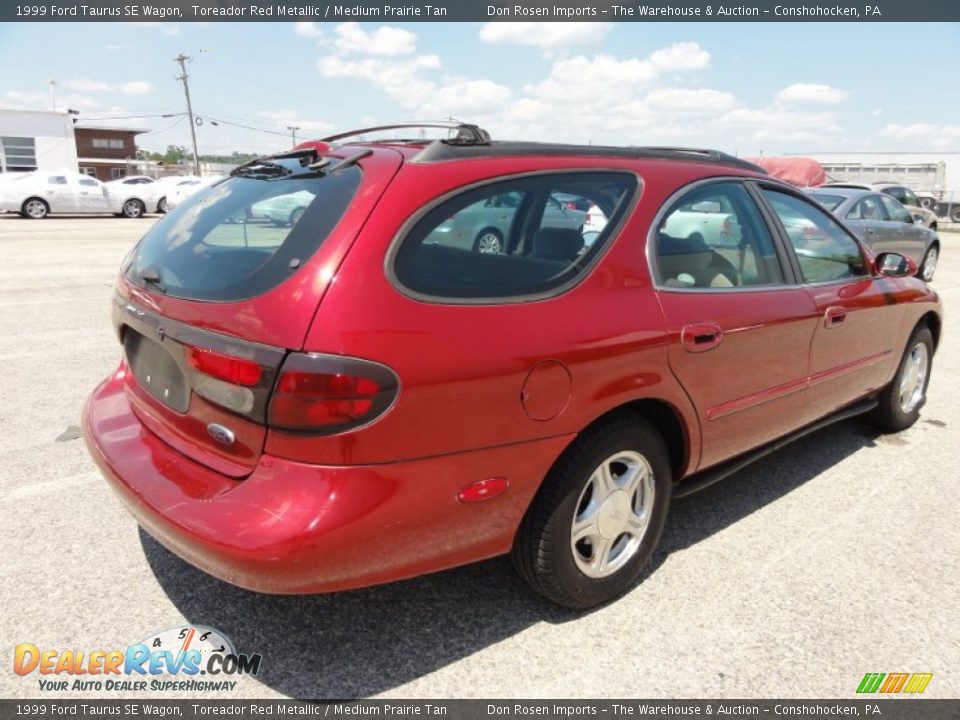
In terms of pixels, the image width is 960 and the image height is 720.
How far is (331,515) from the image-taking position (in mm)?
1939

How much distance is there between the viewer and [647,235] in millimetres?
2664

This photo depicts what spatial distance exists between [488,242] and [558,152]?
43cm

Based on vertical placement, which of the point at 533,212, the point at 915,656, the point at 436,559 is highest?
the point at 533,212

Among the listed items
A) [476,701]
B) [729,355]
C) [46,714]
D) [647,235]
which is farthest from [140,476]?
[729,355]

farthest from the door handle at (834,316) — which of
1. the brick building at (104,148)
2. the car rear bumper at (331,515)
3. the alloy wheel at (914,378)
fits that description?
the brick building at (104,148)

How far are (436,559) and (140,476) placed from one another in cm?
103

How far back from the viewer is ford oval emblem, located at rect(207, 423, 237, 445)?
6.97ft

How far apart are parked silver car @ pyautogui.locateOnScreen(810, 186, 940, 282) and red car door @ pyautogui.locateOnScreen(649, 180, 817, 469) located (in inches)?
282

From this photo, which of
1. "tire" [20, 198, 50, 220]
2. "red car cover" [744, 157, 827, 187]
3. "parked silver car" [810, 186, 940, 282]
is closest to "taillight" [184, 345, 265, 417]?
"parked silver car" [810, 186, 940, 282]

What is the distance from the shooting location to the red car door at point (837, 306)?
3.47 m

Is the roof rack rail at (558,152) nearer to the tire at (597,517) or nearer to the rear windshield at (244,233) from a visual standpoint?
the rear windshield at (244,233)

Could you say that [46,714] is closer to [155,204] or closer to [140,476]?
[140,476]

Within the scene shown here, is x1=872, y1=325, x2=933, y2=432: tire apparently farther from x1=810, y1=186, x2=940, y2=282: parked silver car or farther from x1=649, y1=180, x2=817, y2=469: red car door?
x1=810, y1=186, x2=940, y2=282: parked silver car

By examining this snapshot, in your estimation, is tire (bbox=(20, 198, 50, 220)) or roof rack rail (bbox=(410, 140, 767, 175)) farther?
tire (bbox=(20, 198, 50, 220))
